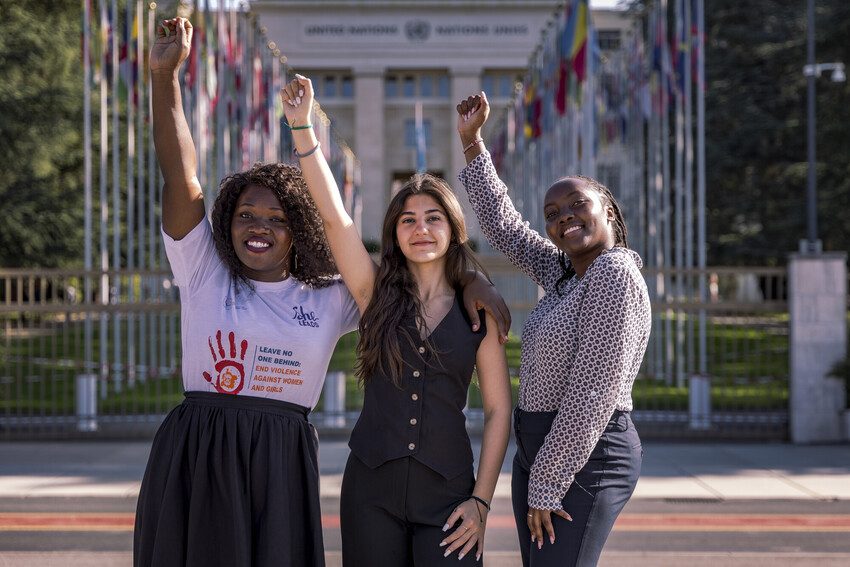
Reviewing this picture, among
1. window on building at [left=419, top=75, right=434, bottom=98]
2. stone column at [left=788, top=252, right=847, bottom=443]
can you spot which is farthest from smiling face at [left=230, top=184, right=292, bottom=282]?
window on building at [left=419, top=75, right=434, bottom=98]

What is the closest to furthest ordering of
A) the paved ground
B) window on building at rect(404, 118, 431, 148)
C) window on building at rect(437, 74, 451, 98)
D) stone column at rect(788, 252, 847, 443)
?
1. the paved ground
2. stone column at rect(788, 252, 847, 443)
3. window on building at rect(404, 118, 431, 148)
4. window on building at rect(437, 74, 451, 98)

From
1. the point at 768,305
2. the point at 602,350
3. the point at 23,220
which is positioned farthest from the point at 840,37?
the point at 602,350

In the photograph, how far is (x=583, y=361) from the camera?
10.9 ft

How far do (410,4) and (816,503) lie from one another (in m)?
61.7

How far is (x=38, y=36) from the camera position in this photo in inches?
886

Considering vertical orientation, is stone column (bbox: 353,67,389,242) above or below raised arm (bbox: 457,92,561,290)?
above

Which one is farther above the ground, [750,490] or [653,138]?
[653,138]

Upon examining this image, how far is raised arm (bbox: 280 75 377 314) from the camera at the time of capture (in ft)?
11.3

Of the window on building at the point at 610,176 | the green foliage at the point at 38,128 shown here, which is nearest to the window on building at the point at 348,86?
the window on building at the point at 610,176

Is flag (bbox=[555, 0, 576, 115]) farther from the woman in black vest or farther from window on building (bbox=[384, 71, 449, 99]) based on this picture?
window on building (bbox=[384, 71, 449, 99])

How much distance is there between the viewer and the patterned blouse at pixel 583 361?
10.8 feet

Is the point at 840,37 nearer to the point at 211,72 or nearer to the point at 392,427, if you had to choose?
the point at 211,72

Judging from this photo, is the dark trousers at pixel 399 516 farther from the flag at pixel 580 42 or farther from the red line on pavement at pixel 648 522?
the flag at pixel 580 42

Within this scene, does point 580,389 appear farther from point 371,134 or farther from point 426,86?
point 426,86
